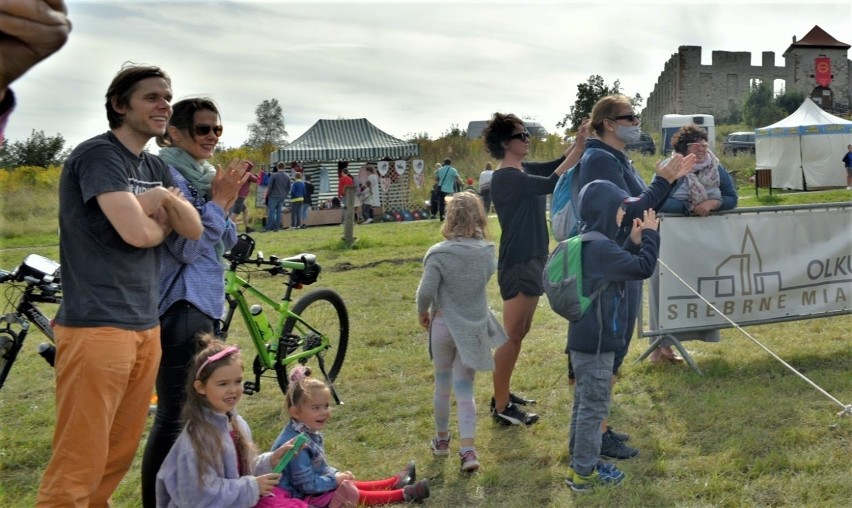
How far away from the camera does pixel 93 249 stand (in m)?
3.00

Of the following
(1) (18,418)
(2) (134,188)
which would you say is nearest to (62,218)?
(2) (134,188)

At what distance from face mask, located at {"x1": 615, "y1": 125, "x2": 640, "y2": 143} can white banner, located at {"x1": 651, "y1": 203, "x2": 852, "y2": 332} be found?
2.01 metres

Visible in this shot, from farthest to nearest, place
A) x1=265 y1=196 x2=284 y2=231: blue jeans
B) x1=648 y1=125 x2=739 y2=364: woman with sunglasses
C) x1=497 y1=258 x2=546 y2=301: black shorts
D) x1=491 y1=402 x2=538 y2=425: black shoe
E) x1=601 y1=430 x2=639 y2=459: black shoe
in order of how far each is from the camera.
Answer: x1=265 y1=196 x2=284 y2=231: blue jeans
x1=648 y1=125 x2=739 y2=364: woman with sunglasses
x1=491 y1=402 x2=538 y2=425: black shoe
x1=497 y1=258 x2=546 y2=301: black shorts
x1=601 y1=430 x2=639 y2=459: black shoe

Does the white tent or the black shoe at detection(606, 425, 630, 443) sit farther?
the white tent

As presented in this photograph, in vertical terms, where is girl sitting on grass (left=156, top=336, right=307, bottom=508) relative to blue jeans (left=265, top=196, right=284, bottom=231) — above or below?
below

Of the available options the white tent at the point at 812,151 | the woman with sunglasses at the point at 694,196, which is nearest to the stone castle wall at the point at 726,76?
the white tent at the point at 812,151

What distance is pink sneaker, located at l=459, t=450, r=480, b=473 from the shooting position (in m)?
4.60

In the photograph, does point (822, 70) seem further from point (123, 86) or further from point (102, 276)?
point (102, 276)

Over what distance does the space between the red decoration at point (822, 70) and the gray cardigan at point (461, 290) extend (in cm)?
6395

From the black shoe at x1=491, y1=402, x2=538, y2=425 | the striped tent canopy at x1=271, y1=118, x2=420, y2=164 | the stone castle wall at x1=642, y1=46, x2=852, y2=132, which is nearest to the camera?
the black shoe at x1=491, y1=402, x2=538, y2=425

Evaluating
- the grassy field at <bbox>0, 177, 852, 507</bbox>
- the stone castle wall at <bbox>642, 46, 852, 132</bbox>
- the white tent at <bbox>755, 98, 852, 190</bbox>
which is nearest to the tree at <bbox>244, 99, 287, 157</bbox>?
the stone castle wall at <bbox>642, 46, 852, 132</bbox>

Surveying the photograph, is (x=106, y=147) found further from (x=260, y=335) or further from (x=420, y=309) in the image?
(x=260, y=335)

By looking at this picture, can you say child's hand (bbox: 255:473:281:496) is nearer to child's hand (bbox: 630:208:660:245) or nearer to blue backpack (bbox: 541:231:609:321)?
blue backpack (bbox: 541:231:609:321)

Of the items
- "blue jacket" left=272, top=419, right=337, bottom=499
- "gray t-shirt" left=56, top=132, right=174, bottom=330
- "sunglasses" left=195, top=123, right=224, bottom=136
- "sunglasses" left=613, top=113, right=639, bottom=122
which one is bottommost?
"blue jacket" left=272, top=419, right=337, bottom=499
